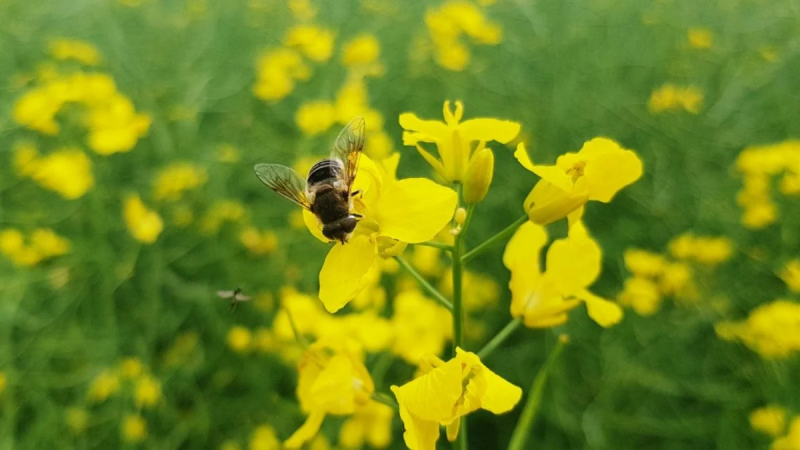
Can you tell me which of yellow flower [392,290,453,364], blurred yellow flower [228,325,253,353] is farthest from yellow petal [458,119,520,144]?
blurred yellow flower [228,325,253,353]

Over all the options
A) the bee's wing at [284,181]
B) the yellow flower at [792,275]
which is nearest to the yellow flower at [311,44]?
the yellow flower at [792,275]

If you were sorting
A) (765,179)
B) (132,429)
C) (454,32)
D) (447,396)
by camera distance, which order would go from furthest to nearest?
1. (454,32)
2. (765,179)
3. (132,429)
4. (447,396)

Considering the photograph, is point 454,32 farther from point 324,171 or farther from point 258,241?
point 324,171

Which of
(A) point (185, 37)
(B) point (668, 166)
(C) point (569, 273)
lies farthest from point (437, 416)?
(A) point (185, 37)

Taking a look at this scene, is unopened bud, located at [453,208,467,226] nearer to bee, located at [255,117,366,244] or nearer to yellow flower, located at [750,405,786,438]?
bee, located at [255,117,366,244]

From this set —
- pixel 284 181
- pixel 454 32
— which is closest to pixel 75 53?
pixel 454 32

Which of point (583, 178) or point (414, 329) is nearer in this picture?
point (583, 178)
